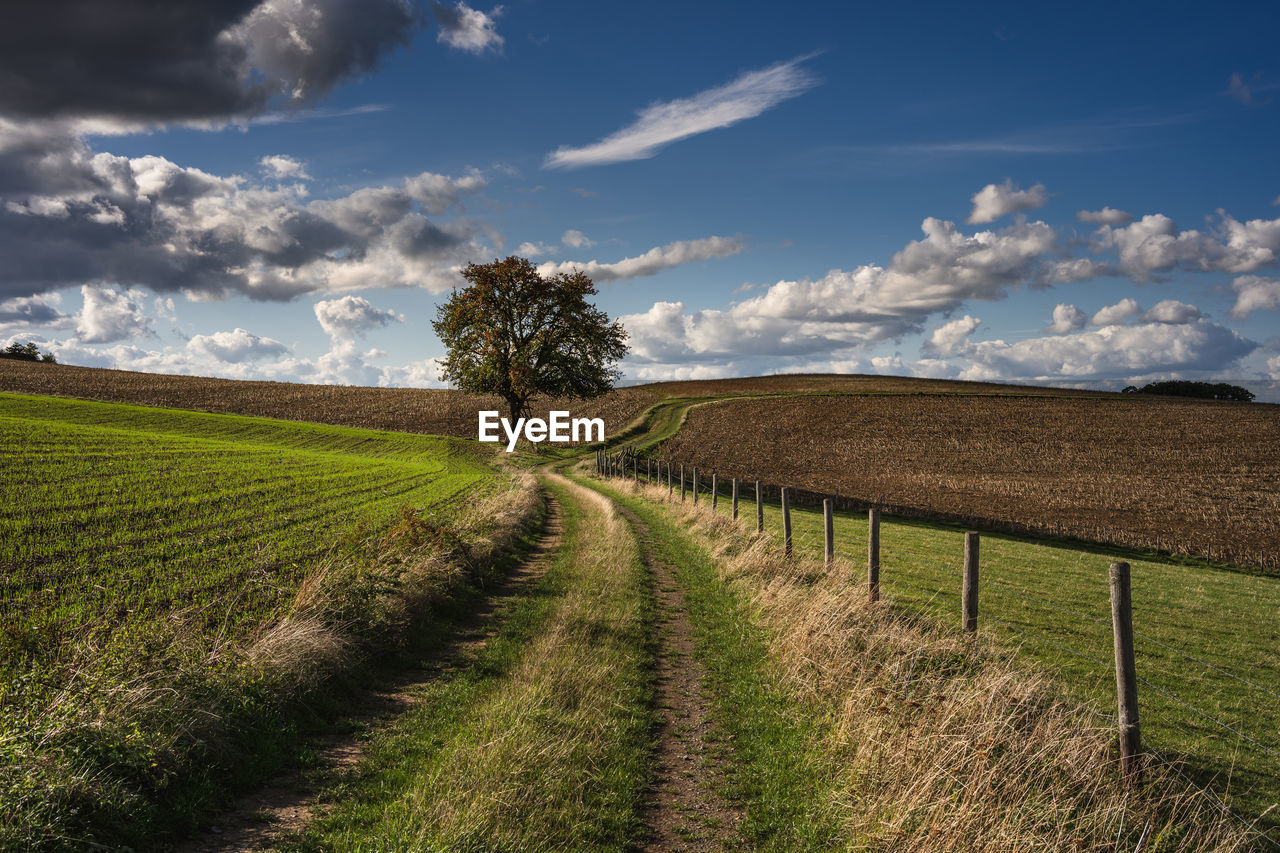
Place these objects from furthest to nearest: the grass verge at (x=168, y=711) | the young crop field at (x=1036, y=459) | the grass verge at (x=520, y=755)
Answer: the young crop field at (x=1036, y=459)
the grass verge at (x=520, y=755)
the grass verge at (x=168, y=711)

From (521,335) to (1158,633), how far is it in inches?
1965

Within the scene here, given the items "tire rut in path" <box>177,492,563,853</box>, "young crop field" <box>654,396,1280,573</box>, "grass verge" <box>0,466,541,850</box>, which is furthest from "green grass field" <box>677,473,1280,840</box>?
"young crop field" <box>654,396,1280,573</box>

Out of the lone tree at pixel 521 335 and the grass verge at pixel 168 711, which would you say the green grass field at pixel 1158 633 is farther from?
the lone tree at pixel 521 335

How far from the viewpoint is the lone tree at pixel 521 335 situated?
179 ft

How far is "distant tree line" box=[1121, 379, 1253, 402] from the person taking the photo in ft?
371

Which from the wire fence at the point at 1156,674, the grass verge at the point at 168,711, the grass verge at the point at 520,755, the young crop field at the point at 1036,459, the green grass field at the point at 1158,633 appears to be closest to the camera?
the grass verge at the point at 168,711

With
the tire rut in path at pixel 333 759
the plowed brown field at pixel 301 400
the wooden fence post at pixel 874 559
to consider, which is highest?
the plowed brown field at pixel 301 400

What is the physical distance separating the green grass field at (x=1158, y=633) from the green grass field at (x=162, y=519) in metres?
11.9

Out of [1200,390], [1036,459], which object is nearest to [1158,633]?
[1036,459]

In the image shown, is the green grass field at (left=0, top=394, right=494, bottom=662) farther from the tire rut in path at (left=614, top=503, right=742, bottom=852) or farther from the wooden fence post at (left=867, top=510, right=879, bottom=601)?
the wooden fence post at (left=867, top=510, right=879, bottom=601)

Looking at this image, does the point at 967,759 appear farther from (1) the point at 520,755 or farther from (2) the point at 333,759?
(2) the point at 333,759

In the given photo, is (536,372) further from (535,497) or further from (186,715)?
(186,715)

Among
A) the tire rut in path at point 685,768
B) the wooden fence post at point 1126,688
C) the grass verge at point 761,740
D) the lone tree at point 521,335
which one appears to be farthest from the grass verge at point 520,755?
the lone tree at point 521,335

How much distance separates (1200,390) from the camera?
377 ft
